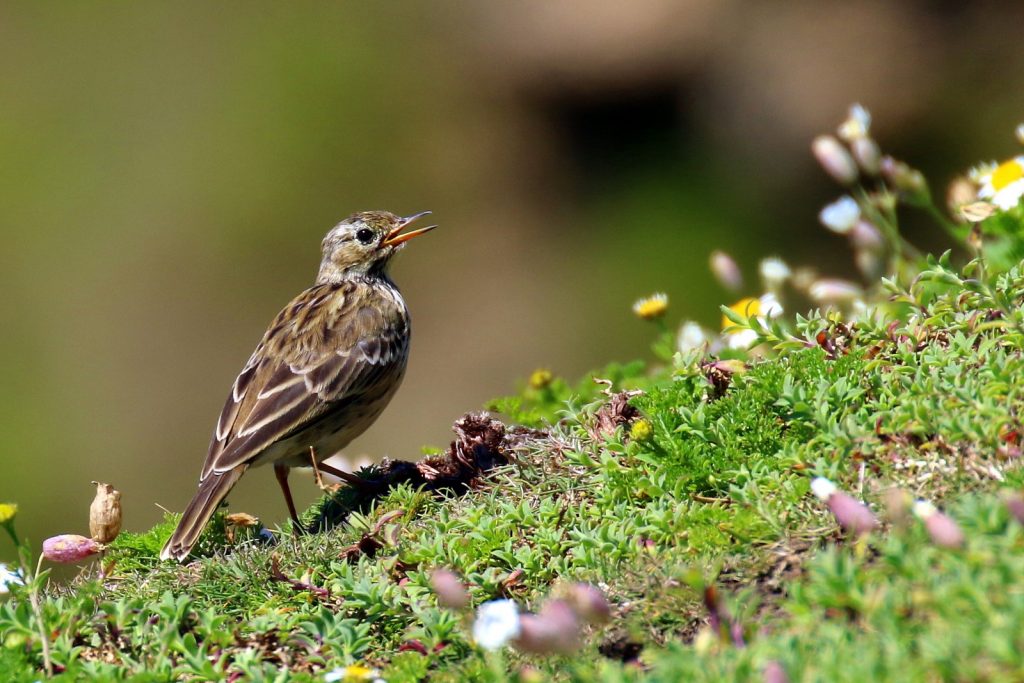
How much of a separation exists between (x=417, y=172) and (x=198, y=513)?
10351 millimetres

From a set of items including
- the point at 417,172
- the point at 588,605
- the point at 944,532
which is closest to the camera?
the point at 944,532

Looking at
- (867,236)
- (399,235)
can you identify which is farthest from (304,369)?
(867,236)

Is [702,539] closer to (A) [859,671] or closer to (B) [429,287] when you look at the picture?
(A) [859,671]

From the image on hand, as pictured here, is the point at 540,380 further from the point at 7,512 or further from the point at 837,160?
the point at 7,512

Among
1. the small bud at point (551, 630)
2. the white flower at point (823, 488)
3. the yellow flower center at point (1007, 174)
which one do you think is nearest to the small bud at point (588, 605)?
the small bud at point (551, 630)

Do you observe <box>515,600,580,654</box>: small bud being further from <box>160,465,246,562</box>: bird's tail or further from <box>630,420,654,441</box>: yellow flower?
<box>160,465,246,562</box>: bird's tail

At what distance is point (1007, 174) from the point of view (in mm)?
6348

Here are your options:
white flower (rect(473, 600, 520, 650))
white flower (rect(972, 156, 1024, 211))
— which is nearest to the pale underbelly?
white flower (rect(473, 600, 520, 650))

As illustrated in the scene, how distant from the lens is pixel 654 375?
6.79 metres

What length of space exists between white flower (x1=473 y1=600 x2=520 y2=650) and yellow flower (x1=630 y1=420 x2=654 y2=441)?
1189mm

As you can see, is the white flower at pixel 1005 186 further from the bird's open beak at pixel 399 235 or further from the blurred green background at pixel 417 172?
the blurred green background at pixel 417 172

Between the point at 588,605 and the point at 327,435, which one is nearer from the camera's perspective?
the point at 588,605

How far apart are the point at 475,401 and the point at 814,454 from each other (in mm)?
9848

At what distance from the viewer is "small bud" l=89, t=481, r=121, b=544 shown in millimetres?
5500
